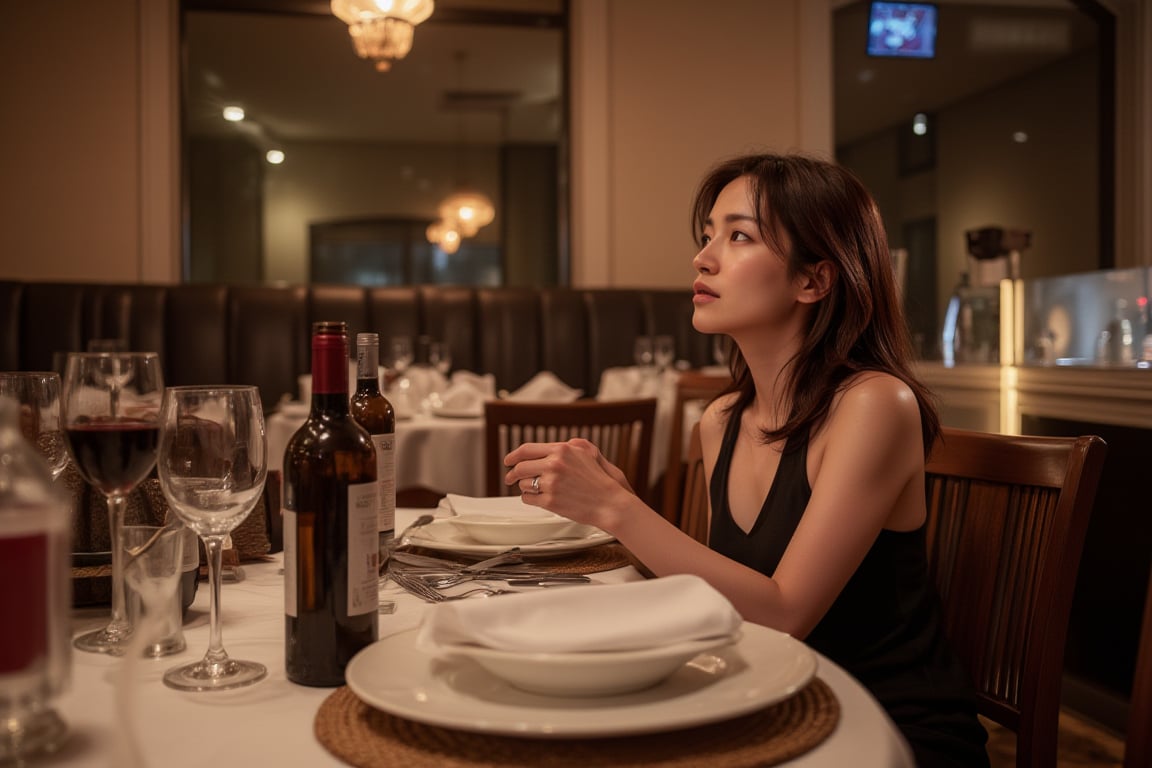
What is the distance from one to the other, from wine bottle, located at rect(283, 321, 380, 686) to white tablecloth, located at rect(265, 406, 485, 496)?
2.35 meters

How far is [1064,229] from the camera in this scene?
21.0ft

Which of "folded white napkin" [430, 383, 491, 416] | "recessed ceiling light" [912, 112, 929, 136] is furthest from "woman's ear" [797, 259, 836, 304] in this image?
"recessed ceiling light" [912, 112, 929, 136]

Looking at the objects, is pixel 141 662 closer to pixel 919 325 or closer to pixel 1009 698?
pixel 1009 698

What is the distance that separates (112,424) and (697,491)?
1124 millimetres

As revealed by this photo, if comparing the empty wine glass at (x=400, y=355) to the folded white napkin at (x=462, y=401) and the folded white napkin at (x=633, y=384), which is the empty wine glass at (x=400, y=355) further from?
the folded white napkin at (x=633, y=384)

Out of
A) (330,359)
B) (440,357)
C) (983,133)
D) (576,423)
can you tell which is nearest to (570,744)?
(330,359)

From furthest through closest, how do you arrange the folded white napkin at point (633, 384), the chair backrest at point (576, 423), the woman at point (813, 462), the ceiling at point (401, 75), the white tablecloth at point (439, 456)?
the ceiling at point (401, 75)
the folded white napkin at point (633, 384)
the white tablecloth at point (439, 456)
the chair backrest at point (576, 423)
the woman at point (813, 462)

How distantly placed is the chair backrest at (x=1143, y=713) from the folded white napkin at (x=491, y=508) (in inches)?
25.9

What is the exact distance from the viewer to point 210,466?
801 mm

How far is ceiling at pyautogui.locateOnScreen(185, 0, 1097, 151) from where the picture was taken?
5.20 metres

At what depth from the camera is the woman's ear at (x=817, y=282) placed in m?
1.41

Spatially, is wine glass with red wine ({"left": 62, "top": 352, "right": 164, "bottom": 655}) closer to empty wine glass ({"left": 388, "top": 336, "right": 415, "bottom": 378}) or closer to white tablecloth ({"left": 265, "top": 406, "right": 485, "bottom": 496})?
white tablecloth ({"left": 265, "top": 406, "right": 485, "bottom": 496})

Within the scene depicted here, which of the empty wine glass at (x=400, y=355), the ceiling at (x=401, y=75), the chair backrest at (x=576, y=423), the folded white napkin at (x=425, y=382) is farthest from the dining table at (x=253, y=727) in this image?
the ceiling at (x=401, y=75)

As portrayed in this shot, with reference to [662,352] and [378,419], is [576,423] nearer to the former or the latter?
[378,419]
